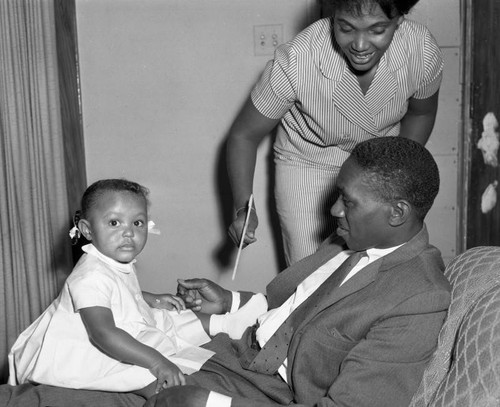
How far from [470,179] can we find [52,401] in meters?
2.68

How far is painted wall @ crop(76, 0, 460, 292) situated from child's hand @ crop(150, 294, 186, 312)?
157 centimetres

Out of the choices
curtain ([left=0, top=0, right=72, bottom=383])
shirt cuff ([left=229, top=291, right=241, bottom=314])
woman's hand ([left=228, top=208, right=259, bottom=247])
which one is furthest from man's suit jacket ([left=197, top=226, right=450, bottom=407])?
curtain ([left=0, top=0, right=72, bottom=383])

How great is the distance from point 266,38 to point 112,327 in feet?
7.07

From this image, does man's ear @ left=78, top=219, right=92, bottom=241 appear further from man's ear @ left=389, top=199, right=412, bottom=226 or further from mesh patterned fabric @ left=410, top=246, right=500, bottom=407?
mesh patterned fabric @ left=410, top=246, right=500, bottom=407

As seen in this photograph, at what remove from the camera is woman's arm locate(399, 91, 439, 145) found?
269 cm

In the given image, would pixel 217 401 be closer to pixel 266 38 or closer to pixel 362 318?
A: pixel 362 318

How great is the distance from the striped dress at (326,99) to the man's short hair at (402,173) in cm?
67

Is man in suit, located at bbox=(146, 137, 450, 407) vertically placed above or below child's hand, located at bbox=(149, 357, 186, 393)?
above

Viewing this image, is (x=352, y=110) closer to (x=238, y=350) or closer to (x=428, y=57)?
(x=428, y=57)

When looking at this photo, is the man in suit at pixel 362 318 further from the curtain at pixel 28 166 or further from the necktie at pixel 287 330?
the curtain at pixel 28 166

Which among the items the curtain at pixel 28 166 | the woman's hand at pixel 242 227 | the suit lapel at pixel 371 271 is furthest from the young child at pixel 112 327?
the curtain at pixel 28 166

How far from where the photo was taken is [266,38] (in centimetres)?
366

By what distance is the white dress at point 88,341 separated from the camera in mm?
1933

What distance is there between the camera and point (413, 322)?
1695 millimetres
